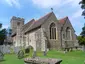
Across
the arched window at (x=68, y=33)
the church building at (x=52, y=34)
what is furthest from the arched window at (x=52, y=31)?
the arched window at (x=68, y=33)

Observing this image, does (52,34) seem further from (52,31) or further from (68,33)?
(68,33)

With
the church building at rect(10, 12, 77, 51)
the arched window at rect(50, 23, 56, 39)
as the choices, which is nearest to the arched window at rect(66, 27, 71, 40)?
the church building at rect(10, 12, 77, 51)

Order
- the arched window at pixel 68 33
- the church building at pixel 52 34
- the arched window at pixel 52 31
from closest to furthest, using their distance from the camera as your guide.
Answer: the church building at pixel 52 34
the arched window at pixel 52 31
the arched window at pixel 68 33

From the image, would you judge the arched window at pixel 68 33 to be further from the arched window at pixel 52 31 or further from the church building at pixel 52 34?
the arched window at pixel 52 31

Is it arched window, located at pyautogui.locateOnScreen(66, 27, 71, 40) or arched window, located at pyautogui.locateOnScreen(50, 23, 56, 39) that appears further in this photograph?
arched window, located at pyautogui.locateOnScreen(66, 27, 71, 40)

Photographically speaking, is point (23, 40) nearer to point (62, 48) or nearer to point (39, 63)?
point (62, 48)

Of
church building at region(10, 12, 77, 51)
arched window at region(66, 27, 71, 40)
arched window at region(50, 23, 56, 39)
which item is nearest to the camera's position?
church building at region(10, 12, 77, 51)

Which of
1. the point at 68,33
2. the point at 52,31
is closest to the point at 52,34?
the point at 52,31

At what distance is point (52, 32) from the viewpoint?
2058 inches

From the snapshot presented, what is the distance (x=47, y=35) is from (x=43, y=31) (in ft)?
5.70

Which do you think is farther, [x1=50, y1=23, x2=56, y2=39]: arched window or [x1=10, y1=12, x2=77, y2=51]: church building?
[x1=50, y1=23, x2=56, y2=39]: arched window

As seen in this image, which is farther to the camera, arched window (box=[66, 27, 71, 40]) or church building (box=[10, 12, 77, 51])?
arched window (box=[66, 27, 71, 40])

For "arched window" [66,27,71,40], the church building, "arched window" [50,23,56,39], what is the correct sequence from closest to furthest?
1. the church building
2. "arched window" [50,23,56,39]
3. "arched window" [66,27,71,40]

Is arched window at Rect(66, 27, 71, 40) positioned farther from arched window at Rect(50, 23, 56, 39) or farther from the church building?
arched window at Rect(50, 23, 56, 39)
